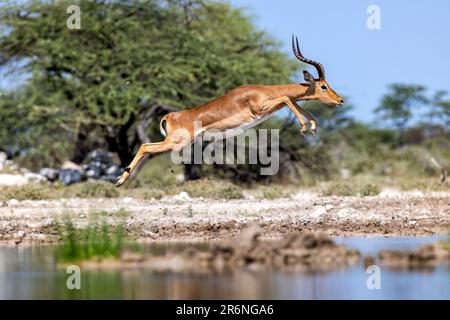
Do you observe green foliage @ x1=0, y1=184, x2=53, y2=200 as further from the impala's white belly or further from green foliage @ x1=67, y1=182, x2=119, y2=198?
the impala's white belly

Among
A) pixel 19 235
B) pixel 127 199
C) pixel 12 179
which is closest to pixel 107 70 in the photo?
pixel 12 179

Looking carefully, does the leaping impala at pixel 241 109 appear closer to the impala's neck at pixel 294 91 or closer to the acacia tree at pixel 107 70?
the impala's neck at pixel 294 91

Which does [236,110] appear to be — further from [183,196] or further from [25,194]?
[25,194]

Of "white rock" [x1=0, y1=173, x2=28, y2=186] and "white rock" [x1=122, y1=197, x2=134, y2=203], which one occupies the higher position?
"white rock" [x1=0, y1=173, x2=28, y2=186]

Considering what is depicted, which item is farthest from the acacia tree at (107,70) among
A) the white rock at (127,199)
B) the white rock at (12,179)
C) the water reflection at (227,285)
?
the water reflection at (227,285)

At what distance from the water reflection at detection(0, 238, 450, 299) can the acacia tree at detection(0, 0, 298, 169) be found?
47.7ft

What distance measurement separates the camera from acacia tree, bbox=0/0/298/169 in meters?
24.1

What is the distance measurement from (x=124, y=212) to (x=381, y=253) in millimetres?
5366

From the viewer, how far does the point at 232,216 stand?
14.4 m

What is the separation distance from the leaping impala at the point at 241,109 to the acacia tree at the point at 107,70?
8.89 meters

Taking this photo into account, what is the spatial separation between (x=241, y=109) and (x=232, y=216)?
1.47 metres

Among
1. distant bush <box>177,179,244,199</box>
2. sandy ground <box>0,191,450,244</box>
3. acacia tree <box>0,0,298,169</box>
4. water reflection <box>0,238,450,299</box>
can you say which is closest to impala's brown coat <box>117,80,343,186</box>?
sandy ground <box>0,191,450,244</box>
